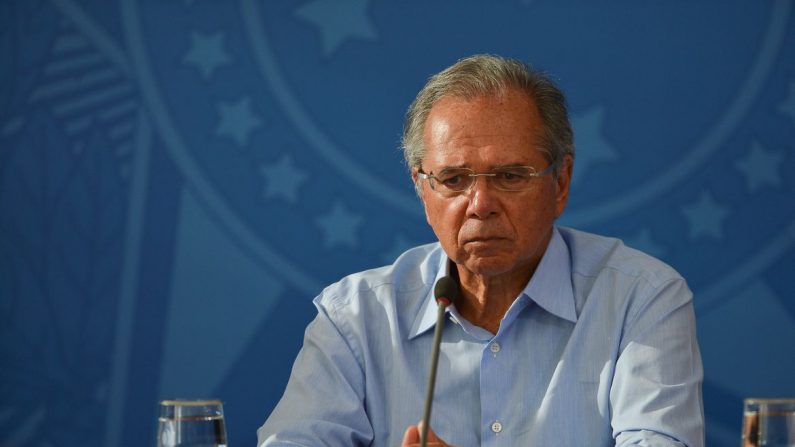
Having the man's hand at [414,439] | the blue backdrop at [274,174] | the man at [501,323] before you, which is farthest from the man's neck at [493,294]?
the blue backdrop at [274,174]

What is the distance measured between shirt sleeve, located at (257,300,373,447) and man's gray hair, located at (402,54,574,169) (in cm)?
47

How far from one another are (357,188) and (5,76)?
1337 mm

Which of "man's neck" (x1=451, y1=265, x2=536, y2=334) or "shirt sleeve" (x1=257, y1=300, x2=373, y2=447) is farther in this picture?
"man's neck" (x1=451, y1=265, x2=536, y2=334)

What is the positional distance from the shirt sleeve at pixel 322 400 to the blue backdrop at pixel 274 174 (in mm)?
1079

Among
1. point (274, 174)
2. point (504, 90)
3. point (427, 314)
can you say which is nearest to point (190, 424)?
point (427, 314)

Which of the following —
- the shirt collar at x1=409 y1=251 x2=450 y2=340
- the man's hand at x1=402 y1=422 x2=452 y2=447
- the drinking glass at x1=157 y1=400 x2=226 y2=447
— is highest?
the shirt collar at x1=409 y1=251 x2=450 y2=340

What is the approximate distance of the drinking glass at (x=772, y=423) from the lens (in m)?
1.50

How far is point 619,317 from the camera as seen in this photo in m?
2.26

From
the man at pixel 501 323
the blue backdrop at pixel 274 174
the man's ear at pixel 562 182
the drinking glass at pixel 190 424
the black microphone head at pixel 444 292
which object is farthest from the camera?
the blue backdrop at pixel 274 174

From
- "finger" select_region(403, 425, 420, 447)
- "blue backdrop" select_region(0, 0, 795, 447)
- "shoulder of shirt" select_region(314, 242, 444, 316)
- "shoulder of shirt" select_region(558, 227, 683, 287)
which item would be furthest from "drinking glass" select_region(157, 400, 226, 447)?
"blue backdrop" select_region(0, 0, 795, 447)

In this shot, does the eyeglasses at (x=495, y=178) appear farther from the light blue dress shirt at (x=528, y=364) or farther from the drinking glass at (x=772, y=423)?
the drinking glass at (x=772, y=423)

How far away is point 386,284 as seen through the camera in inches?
100.0

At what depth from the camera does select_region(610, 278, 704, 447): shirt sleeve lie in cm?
205

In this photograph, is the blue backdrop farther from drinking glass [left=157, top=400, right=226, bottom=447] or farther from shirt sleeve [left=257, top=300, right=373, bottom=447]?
drinking glass [left=157, top=400, right=226, bottom=447]
